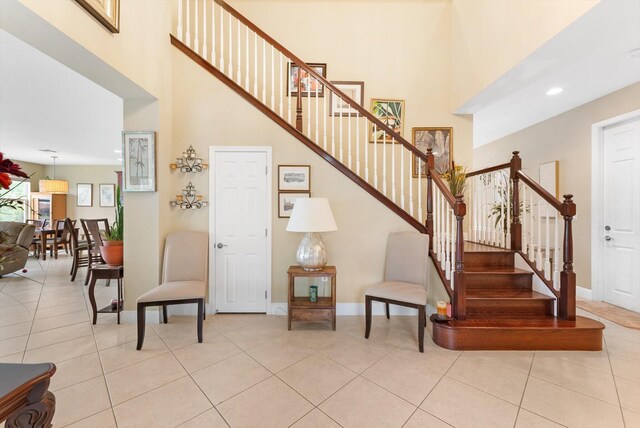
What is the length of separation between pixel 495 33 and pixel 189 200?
13.5 feet

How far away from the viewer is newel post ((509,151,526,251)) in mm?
3283

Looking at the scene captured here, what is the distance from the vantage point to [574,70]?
315cm

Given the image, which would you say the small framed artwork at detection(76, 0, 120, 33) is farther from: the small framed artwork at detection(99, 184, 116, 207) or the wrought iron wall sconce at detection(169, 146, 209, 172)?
the small framed artwork at detection(99, 184, 116, 207)

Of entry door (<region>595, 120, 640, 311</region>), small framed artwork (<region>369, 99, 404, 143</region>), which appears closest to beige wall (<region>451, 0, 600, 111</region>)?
small framed artwork (<region>369, 99, 404, 143</region>)

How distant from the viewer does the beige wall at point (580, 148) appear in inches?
144

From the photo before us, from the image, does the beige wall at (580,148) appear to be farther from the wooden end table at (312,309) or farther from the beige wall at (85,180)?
the beige wall at (85,180)

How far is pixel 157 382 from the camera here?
2.08m

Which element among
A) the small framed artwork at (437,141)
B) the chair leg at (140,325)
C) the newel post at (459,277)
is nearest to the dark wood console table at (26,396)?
the chair leg at (140,325)

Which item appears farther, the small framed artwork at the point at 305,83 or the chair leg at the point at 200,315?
the small framed artwork at the point at 305,83

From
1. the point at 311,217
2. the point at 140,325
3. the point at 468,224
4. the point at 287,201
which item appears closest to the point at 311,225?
the point at 311,217

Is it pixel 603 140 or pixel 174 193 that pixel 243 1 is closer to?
pixel 174 193

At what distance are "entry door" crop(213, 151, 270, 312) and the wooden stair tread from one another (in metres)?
2.39

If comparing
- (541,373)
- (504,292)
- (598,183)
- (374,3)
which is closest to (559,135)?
(598,183)

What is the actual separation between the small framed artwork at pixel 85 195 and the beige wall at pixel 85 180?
0.09 m
